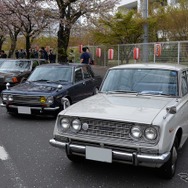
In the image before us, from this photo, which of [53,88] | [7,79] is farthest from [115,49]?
[53,88]

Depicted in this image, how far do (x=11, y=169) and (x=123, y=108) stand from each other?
6.15 feet

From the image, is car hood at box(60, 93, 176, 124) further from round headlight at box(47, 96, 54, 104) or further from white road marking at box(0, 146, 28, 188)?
round headlight at box(47, 96, 54, 104)

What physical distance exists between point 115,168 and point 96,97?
1217 mm

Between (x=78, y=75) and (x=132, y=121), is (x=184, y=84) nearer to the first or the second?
(x=132, y=121)

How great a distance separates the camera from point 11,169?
13.7 feet

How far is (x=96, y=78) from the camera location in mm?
9445

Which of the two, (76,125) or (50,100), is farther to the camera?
(50,100)

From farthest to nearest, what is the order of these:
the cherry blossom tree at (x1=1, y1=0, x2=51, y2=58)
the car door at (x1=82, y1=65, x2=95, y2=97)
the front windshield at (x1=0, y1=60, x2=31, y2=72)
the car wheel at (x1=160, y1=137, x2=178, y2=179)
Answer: the cherry blossom tree at (x1=1, y1=0, x2=51, y2=58) → the front windshield at (x1=0, y1=60, x2=31, y2=72) → the car door at (x1=82, y1=65, x2=95, y2=97) → the car wheel at (x1=160, y1=137, x2=178, y2=179)

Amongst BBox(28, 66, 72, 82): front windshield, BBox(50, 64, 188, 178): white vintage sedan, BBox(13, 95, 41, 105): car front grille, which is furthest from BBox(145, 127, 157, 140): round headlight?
BBox(28, 66, 72, 82): front windshield

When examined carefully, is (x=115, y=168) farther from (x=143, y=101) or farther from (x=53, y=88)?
(x=53, y=88)

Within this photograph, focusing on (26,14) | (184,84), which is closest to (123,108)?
(184,84)

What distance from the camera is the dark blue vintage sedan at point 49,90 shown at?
6.92 metres

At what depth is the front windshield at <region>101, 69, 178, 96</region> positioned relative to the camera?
15.2 ft

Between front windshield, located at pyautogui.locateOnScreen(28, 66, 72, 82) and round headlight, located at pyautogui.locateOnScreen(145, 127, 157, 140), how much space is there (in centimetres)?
465
